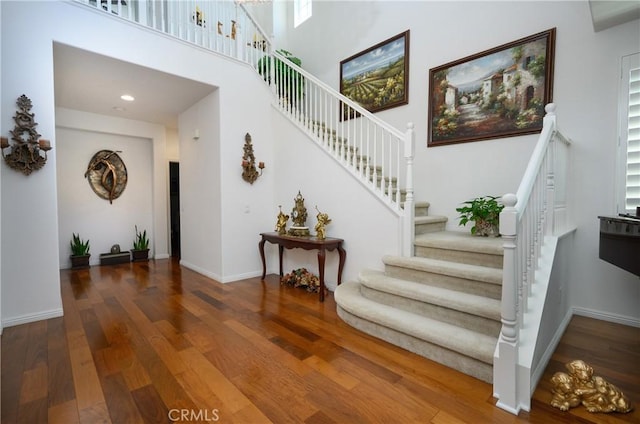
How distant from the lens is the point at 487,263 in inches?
100

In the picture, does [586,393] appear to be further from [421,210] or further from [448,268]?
[421,210]

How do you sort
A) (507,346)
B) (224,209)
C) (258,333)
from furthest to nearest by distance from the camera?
1. (224,209)
2. (258,333)
3. (507,346)

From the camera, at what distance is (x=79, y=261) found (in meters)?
5.17

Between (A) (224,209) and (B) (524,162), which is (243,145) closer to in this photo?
(A) (224,209)

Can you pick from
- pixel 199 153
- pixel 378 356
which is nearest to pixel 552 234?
pixel 378 356

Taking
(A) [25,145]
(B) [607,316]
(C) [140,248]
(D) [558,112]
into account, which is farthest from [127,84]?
(B) [607,316]

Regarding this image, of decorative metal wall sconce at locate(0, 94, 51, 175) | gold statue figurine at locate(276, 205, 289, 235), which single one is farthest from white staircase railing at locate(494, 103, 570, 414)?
decorative metal wall sconce at locate(0, 94, 51, 175)

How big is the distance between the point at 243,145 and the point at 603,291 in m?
4.60

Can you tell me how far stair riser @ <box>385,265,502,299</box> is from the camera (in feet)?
7.47

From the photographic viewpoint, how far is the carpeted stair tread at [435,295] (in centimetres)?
209

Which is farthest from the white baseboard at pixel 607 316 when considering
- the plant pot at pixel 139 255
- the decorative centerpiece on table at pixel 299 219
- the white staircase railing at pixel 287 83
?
the plant pot at pixel 139 255

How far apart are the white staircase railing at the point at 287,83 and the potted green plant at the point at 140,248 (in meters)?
3.79

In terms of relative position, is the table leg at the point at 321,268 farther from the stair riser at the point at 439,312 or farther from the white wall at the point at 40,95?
the white wall at the point at 40,95

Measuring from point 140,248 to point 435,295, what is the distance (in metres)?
5.66
